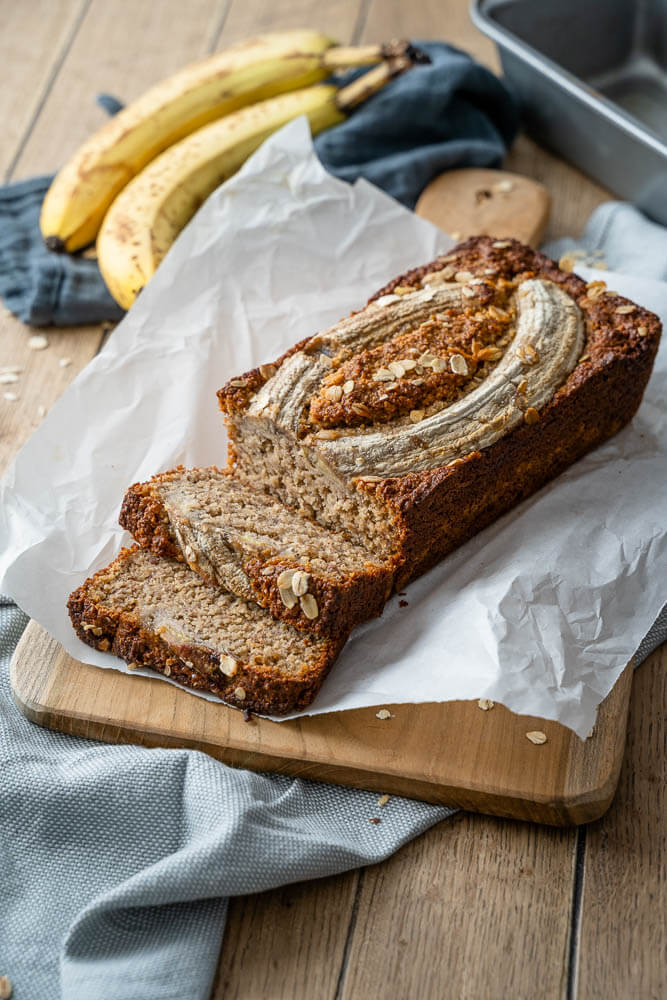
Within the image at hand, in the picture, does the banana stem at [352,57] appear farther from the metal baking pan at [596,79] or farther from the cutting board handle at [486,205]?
the cutting board handle at [486,205]

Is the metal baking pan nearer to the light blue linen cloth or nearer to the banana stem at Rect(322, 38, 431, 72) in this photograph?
the banana stem at Rect(322, 38, 431, 72)

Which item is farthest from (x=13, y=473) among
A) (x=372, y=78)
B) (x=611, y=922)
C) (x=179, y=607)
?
(x=372, y=78)

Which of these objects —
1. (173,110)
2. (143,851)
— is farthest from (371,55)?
(143,851)

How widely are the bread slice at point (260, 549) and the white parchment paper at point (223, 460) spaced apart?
0.18 meters

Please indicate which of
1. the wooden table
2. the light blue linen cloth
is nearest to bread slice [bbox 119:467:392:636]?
the light blue linen cloth

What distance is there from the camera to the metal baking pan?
165 inches

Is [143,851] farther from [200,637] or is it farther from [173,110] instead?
[173,110]

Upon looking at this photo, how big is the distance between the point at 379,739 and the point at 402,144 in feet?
9.52

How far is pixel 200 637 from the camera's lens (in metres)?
2.84

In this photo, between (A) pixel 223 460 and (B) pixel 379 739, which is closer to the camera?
(B) pixel 379 739

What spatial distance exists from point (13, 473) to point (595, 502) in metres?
1.84

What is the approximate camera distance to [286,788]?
9.07 ft

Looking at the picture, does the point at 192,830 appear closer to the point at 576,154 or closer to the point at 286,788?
the point at 286,788

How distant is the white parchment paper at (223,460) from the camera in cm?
279
